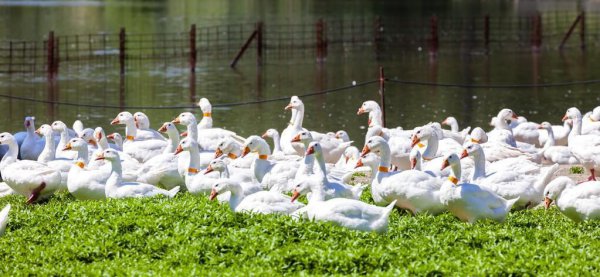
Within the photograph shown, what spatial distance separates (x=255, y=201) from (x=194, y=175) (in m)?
2.56

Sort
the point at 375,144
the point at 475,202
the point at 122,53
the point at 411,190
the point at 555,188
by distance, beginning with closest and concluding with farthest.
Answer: the point at 475,202, the point at 411,190, the point at 555,188, the point at 375,144, the point at 122,53

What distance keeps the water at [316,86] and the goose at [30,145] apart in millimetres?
7255

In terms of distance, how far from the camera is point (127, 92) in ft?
111

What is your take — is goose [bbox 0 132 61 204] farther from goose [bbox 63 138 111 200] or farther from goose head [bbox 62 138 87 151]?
goose head [bbox 62 138 87 151]

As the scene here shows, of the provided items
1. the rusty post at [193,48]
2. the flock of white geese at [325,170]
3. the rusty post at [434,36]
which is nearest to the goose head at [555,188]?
the flock of white geese at [325,170]

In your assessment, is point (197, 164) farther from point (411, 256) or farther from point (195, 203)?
point (411, 256)

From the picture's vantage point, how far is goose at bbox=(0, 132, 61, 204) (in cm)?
1433

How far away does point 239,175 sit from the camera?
14.7 meters

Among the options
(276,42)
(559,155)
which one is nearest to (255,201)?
(559,155)

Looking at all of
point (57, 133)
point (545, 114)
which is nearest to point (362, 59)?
point (545, 114)

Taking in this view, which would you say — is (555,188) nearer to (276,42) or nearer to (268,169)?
(268,169)

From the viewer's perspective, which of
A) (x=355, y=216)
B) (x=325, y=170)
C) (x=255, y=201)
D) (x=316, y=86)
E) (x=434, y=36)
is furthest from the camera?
(x=434, y=36)

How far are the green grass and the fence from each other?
24.1m

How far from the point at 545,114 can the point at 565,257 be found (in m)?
19.0
